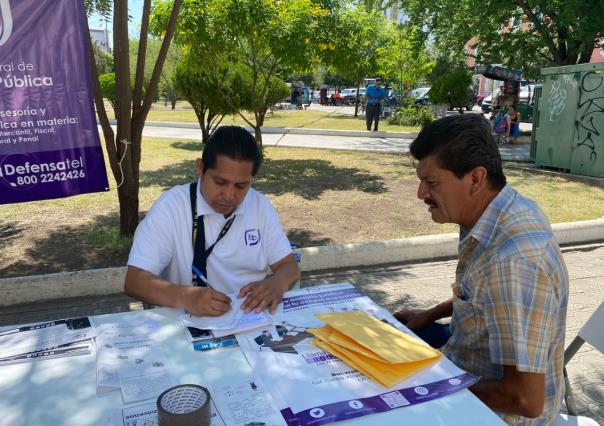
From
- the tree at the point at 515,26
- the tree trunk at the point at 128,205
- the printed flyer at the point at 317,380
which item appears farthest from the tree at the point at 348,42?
the printed flyer at the point at 317,380

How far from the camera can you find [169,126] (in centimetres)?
1934

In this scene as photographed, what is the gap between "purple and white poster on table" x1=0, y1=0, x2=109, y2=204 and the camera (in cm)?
382

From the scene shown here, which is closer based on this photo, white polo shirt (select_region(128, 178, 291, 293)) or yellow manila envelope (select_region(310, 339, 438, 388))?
yellow manila envelope (select_region(310, 339, 438, 388))

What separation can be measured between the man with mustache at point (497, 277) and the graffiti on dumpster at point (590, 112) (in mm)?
8664

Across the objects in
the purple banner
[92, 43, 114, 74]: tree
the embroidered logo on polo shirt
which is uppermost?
[92, 43, 114, 74]: tree

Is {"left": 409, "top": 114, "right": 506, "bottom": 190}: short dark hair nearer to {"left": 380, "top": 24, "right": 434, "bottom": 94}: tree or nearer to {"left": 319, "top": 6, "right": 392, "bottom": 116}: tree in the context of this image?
{"left": 319, "top": 6, "right": 392, "bottom": 116}: tree

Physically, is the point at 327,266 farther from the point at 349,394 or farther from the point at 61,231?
the point at 349,394

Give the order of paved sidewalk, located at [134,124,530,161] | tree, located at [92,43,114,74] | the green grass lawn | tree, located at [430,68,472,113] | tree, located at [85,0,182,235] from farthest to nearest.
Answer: tree, located at [430,68,472,113]
the green grass lawn
paved sidewalk, located at [134,124,530,161]
tree, located at [92,43,114,74]
tree, located at [85,0,182,235]

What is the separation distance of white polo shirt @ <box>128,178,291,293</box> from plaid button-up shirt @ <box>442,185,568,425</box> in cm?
104

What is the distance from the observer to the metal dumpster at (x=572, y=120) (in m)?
9.05

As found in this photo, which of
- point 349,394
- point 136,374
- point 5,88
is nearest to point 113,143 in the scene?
point 5,88

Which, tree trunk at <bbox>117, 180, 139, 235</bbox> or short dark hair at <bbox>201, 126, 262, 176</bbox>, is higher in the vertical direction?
short dark hair at <bbox>201, 126, 262, 176</bbox>

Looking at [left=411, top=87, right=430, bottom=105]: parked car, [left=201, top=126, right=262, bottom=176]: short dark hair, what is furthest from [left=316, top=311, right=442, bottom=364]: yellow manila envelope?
[left=411, top=87, right=430, bottom=105]: parked car

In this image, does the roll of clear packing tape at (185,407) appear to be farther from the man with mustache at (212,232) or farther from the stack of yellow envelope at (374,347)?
the man with mustache at (212,232)
